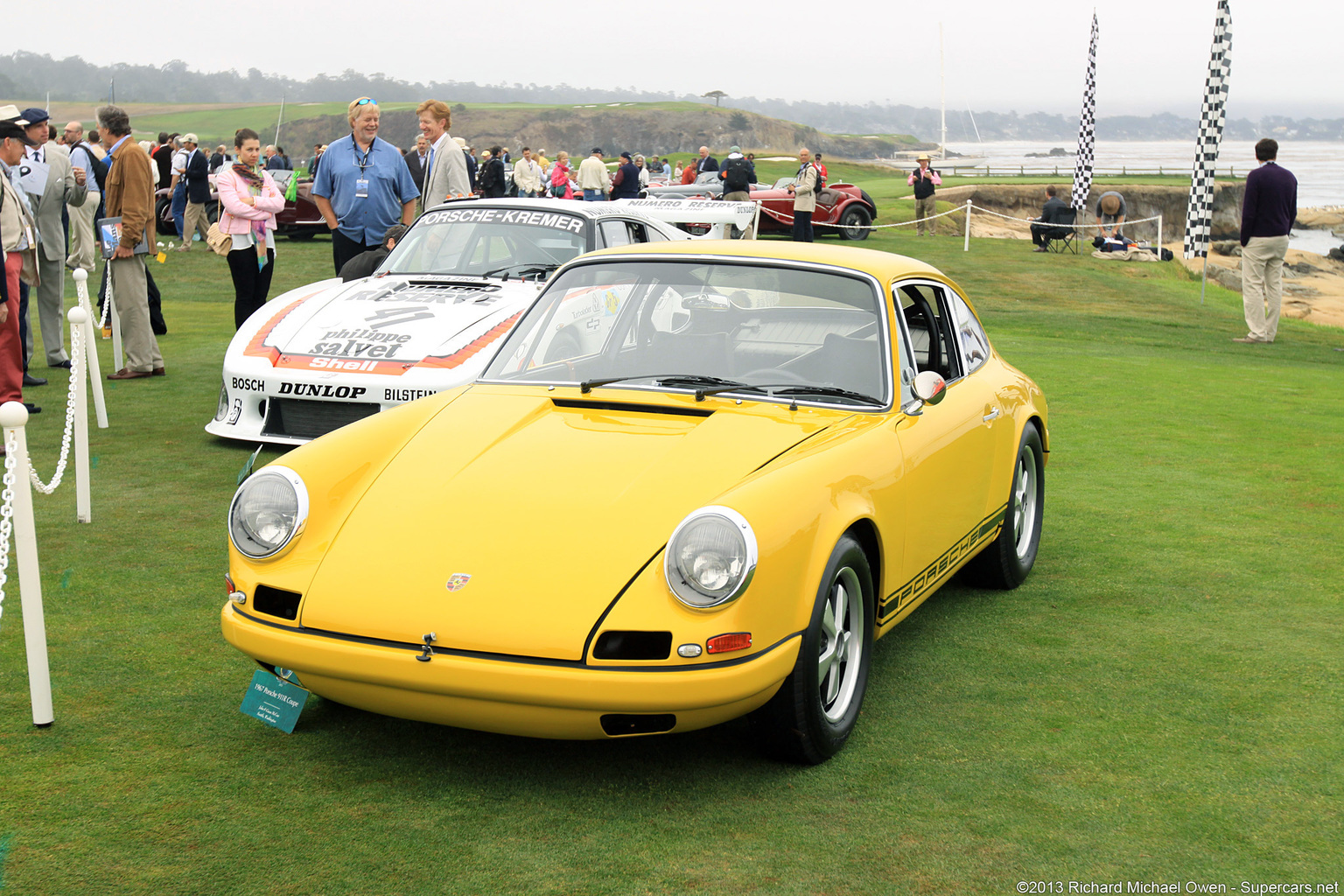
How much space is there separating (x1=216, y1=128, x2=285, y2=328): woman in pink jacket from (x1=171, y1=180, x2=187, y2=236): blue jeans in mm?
12604

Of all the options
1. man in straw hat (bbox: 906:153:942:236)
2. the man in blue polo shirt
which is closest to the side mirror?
the man in blue polo shirt

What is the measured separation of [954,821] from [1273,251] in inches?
505

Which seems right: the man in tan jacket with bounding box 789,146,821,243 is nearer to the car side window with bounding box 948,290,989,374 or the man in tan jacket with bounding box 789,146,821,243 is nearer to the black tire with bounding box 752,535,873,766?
the car side window with bounding box 948,290,989,374

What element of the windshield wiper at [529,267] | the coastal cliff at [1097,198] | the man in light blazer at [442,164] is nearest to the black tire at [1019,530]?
the windshield wiper at [529,267]

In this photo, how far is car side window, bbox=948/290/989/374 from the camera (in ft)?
16.6

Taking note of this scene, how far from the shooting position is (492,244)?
8.05 m

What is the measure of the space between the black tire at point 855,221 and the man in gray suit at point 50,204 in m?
18.0

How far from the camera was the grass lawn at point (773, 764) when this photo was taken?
283 centimetres

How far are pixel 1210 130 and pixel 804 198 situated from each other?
992 cm

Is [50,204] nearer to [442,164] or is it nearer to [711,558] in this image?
[442,164]

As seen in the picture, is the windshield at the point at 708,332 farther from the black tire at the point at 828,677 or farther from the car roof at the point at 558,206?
the car roof at the point at 558,206

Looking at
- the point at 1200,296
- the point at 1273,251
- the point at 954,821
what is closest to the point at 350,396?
the point at 954,821

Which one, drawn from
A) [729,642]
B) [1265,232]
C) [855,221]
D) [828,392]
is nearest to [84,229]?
[828,392]

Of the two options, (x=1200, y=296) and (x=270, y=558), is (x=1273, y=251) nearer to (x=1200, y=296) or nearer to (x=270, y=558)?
(x=1200, y=296)
